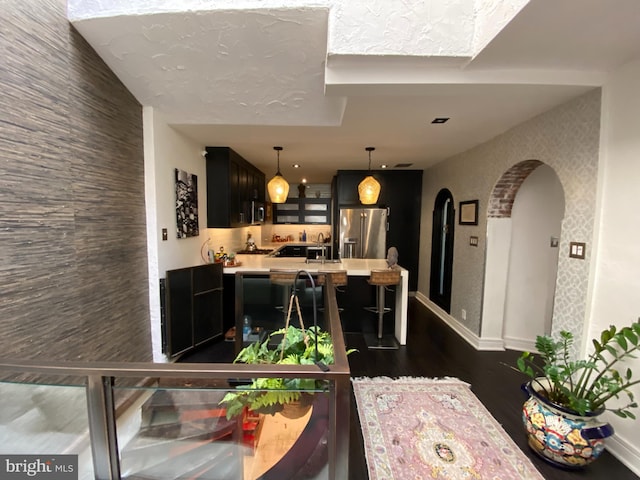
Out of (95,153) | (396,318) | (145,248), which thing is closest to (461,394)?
(396,318)

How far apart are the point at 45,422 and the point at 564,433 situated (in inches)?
109

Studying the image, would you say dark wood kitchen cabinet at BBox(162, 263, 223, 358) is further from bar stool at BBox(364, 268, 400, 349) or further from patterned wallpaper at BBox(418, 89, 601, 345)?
patterned wallpaper at BBox(418, 89, 601, 345)

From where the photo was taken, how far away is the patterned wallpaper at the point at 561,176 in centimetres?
204

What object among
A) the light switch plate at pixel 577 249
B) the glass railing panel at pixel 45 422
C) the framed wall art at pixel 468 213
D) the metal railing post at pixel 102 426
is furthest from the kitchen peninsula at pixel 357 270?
the metal railing post at pixel 102 426

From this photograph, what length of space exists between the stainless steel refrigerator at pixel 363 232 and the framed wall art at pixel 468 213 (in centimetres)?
153

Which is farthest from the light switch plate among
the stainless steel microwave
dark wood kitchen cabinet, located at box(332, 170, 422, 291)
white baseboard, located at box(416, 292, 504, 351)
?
the stainless steel microwave

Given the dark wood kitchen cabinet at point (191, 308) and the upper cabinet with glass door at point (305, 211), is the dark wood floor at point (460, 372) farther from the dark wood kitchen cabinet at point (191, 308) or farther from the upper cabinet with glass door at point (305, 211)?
the upper cabinet with glass door at point (305, 211)

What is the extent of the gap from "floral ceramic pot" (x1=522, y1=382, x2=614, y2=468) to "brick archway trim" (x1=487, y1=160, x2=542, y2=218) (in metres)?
2.04

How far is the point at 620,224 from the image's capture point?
1822mm

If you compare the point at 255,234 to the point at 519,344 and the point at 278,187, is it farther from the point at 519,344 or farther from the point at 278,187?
the point at 519,344

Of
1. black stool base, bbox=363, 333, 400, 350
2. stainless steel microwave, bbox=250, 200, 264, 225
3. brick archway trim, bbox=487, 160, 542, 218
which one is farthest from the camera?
stainless steel microwave, bbox=250, 200, 264, 225

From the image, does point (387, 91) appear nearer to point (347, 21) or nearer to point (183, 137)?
point (347, 21)

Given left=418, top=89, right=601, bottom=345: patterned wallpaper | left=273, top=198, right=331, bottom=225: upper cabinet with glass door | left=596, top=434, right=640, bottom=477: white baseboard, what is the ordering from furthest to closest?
left=273, top=198, right=331, bottom=225: upper cabinet with glass door < left=418, top=89, right=601, bottom=345: patterned wallpaper < left=596, top=434, right=640, bottom=477: white baseboard

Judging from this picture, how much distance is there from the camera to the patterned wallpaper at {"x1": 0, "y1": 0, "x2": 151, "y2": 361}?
1431 mm
